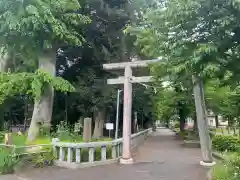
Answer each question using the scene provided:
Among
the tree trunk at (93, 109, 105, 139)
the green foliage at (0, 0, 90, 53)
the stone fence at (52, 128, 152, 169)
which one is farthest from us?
the tree trunk at (93, 109, 105, 139)

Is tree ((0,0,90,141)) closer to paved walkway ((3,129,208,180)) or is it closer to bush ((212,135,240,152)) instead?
paved walkway ((3,129,208,180))

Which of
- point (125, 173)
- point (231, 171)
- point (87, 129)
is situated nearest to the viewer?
point (231, 171)

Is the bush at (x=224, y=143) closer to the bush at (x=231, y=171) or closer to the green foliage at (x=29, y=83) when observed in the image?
the bush at (x=231, y=171)

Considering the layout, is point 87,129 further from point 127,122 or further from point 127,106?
point 127,106

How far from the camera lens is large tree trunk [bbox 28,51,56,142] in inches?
627

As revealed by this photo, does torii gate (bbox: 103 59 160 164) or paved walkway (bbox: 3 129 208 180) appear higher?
torii gate (bbox: 103 59 160 164)

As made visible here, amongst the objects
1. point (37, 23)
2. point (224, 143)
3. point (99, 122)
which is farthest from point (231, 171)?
point (99, 122)

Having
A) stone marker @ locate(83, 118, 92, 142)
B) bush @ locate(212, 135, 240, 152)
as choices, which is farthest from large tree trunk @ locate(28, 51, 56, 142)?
bush @ locate(212, 135, 240, 152)

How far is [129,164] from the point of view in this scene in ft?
41.1

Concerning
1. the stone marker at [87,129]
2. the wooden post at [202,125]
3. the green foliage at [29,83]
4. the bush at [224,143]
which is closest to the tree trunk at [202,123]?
the wooden post at [202,125]

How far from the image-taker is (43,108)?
A: 16.4 metres

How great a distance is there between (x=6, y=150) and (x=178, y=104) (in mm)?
19832

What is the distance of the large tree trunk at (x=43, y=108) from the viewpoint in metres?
15.9

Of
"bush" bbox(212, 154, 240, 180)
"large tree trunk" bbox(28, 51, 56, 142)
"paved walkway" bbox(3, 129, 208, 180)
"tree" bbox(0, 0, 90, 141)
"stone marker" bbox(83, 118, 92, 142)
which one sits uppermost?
"tree" bbox(0, 0, 90, 141)
